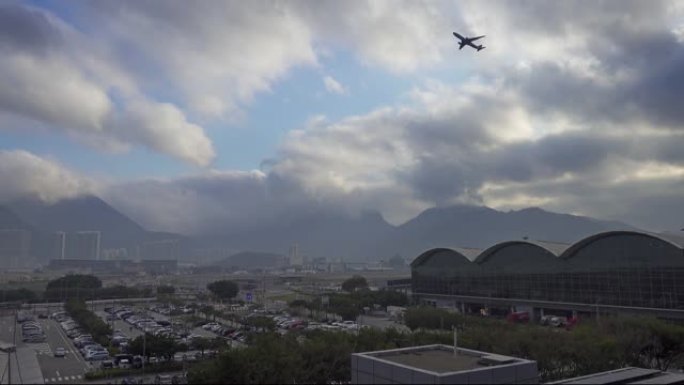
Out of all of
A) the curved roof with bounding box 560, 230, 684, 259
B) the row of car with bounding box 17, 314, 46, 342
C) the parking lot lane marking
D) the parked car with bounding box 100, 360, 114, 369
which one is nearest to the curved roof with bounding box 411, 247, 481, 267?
the curved roof with bounding box 560, 230, 684, 259

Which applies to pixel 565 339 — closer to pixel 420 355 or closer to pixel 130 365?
pixel 420 355

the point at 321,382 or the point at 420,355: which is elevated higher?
the point at 420,355

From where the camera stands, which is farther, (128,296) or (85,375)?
(128,296)

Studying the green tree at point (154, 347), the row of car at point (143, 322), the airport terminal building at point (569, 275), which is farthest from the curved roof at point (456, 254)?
the green tree at point (154, 347)

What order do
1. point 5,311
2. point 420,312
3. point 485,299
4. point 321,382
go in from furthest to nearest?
point 5,311, point 485,299, point 420,312, point 321,382

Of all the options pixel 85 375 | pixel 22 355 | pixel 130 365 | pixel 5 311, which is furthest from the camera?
pixel 5 311

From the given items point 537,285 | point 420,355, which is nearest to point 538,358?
point 420,355
